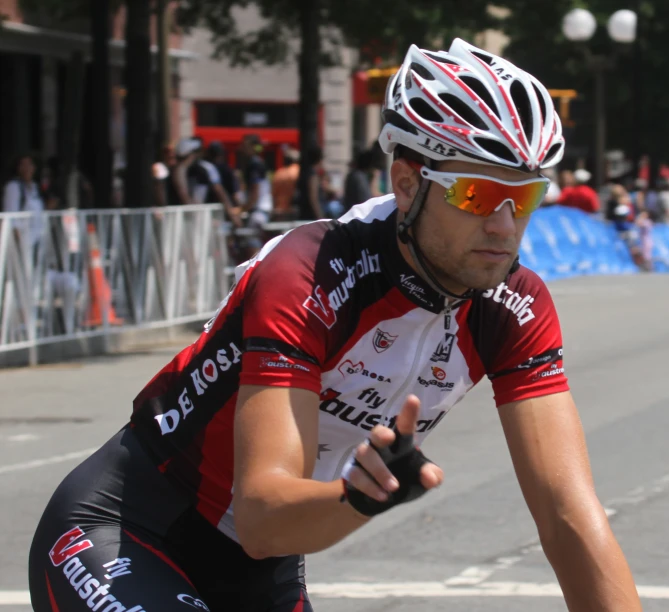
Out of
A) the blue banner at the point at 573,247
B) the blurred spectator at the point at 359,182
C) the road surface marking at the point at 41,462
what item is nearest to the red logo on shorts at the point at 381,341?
the road surface marking at the point at 41,462

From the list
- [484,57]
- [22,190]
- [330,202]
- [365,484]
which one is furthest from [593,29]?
[365,484]

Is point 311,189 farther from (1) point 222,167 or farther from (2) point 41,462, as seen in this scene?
(2) point 41,462

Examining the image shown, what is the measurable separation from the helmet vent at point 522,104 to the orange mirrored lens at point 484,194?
0.40 feet

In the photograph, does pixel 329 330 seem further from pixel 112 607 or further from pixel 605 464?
pixel 605 464

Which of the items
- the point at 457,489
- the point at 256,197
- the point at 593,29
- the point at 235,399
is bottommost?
the point at 457,489

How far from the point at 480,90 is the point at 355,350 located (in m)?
0.59

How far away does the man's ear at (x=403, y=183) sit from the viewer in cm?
289

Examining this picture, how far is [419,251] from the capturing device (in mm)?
2896

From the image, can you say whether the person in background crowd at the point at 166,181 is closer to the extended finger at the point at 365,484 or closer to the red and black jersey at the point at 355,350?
the red and black jersey at the point at 355,350

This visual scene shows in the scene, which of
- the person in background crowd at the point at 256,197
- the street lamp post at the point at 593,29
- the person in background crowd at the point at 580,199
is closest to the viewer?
the person in background crowd at the point at 256,197

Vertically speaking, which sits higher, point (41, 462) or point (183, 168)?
point (183, 168)

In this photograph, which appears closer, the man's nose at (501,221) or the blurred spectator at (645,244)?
the man's nose at (501,221)

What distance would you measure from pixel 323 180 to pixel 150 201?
6723 mm

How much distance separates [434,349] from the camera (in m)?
2.99
